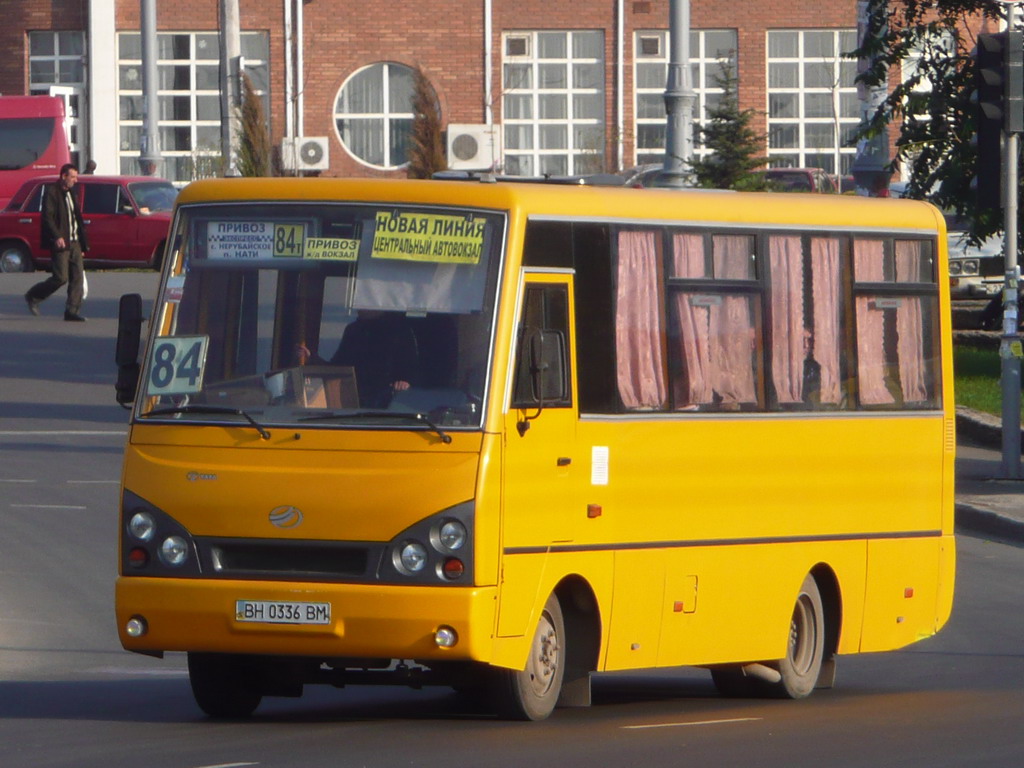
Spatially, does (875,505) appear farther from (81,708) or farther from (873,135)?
(873,135)

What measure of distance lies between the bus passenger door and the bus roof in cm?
35

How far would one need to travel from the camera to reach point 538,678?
9.25 meters

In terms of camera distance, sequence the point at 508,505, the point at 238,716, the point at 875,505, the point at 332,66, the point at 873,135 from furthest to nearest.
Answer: the point at 332,66 < the point at 873,135 < the point at 875,505 < the point at 238,716 < the point at 508,505

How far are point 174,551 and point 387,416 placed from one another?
1.01 meters

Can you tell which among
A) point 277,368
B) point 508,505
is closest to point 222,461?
point 277,368

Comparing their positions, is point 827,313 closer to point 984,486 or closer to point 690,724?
point 690,724

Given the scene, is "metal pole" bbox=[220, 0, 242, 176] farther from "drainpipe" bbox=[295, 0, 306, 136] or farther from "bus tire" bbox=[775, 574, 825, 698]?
"bus tire" bbox=[775, 574, 825, 698]

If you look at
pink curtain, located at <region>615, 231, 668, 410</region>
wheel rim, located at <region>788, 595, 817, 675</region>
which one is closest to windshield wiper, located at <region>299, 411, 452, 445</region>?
pink curtain, located at <region>615, 231, 668, 410</region>

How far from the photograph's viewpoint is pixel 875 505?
11141 millimetres

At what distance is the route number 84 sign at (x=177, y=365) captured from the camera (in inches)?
365

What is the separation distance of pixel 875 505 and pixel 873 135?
53.4ft

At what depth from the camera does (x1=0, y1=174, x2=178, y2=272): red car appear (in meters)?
38.3

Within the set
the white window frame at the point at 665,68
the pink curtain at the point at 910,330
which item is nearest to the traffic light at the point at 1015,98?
the pink curtain at the point at 910,330

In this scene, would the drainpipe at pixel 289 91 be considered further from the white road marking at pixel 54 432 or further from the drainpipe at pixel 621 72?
the white road marking at pixel 54 432
